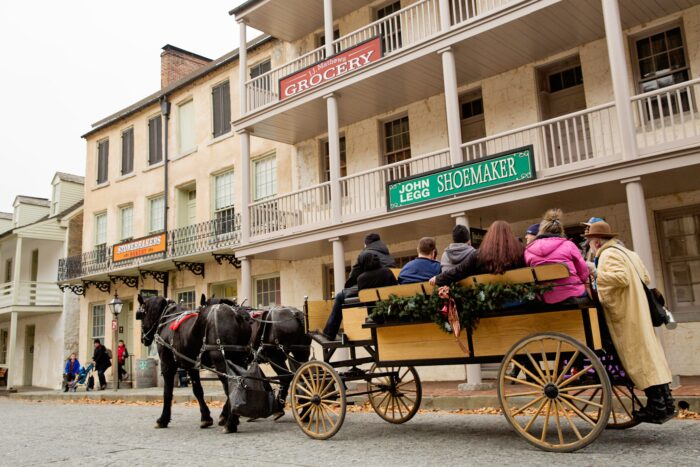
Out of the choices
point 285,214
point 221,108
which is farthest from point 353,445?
point 221,108

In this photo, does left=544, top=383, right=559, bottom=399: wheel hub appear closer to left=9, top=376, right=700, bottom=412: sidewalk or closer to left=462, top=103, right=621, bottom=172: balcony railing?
left=9, top=376, right=700, bottom=412: sidewalk

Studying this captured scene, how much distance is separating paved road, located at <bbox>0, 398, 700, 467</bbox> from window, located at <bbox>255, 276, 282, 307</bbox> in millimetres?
8831

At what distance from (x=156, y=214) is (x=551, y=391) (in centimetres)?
1974

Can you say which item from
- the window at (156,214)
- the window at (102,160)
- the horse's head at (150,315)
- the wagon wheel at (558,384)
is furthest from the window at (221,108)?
the wagon wheel at (558,384)

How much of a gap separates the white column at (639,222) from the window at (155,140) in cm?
1748

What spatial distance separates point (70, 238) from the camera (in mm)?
25562

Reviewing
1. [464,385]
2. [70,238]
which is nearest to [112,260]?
[70,238]

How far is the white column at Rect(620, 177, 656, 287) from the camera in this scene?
30.3ft

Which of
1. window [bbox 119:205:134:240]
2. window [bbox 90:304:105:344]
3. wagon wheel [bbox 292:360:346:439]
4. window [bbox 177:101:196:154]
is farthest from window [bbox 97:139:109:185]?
wagon wheel [bbox 292:360:346:439]

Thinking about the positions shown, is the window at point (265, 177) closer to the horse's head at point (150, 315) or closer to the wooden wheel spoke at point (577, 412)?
the horse's head at point (150, 315)

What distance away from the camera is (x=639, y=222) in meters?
9.39

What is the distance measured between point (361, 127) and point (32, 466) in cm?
1205

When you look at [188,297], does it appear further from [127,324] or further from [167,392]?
[167,392]

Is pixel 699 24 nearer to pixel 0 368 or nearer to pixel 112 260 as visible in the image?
pixel 112 260
